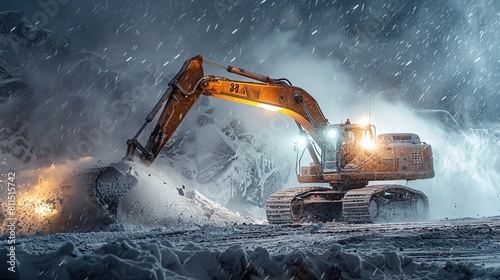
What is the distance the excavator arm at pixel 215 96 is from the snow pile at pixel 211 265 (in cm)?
683

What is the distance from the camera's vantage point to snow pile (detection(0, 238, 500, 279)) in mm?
2850

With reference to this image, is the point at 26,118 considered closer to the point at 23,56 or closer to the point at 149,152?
the point at 23,56

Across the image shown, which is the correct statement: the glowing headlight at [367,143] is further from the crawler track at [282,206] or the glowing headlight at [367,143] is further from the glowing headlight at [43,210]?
the glowing headlight at [43,210]

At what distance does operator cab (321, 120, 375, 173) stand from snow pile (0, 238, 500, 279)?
9166 millimetres

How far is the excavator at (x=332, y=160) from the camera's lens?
11656mm

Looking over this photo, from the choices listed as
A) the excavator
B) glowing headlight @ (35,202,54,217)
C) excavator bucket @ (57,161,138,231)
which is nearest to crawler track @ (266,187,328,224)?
the excavator

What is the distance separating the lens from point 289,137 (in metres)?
25.9

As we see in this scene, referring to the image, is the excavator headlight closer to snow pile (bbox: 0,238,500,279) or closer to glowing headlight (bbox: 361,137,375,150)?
glowing headlight (bbox: 361,137,375,150)

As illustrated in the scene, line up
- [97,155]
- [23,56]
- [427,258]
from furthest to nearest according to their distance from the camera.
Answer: [23,56] → [97,155] → [427,258]

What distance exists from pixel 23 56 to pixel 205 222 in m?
21.6

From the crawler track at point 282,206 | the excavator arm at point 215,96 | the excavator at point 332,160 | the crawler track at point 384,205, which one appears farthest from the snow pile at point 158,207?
the crawler track at point 384,205

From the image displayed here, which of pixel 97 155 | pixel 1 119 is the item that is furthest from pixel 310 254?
pixel 1 119

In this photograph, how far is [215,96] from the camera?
38.4 feet

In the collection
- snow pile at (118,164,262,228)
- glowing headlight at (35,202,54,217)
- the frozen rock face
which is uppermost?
the frozen rock face
